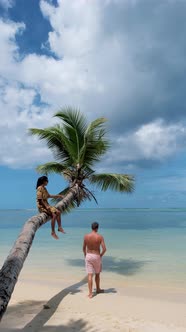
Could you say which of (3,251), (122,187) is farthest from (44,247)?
(122,187)

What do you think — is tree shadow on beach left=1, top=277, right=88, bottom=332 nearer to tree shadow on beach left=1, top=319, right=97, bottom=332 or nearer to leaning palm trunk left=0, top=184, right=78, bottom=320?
tree shadow on beach left=1, top=319, right=97, bottom=332

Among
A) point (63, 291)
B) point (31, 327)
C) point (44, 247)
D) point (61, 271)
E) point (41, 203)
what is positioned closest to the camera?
point (31, 327)

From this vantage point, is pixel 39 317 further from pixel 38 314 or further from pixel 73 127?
pixel 73 127

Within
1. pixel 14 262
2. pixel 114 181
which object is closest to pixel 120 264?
pixel 114 181

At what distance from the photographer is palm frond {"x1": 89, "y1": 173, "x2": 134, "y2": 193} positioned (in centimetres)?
1140

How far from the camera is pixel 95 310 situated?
6840 millimetres

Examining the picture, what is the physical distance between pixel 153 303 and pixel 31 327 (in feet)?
9.81

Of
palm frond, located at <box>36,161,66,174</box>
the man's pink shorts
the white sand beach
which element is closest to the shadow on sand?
the white sand beach

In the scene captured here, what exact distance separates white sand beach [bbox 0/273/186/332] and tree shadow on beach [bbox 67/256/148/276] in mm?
2453

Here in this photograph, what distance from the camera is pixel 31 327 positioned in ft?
19.2

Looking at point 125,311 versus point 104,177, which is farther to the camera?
point 104,177

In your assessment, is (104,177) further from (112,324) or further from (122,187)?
(112,324)

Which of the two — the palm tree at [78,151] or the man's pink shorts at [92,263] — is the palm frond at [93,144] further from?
the man's pink shorts at [92,263]

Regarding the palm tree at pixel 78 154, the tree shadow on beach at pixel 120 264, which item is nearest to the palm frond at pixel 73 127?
the palm tree at pixel 78 154
